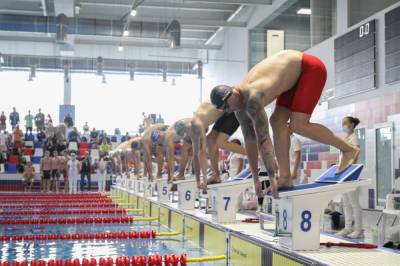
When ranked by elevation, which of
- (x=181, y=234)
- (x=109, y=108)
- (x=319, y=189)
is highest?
(x=109, y=108)

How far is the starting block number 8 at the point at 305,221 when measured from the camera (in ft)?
13.0

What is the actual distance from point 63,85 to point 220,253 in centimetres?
2517

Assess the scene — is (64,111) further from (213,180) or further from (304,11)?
(213,180)

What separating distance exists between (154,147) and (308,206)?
27.3 feet

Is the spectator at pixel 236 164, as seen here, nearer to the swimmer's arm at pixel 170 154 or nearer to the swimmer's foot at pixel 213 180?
the swimmer's arm at pixel 170 154

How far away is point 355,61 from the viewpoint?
1188 cm

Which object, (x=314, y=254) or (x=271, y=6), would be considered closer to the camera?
(x=314, y=254)

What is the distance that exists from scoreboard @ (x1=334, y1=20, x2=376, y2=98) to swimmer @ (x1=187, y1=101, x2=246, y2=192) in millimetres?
5161

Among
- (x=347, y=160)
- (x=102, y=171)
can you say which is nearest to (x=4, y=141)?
(x=102, y=171)

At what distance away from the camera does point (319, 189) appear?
3.97 meters

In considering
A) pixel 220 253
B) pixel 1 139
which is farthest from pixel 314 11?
pixel 1 139

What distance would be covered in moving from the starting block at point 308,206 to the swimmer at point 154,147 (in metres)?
6.78

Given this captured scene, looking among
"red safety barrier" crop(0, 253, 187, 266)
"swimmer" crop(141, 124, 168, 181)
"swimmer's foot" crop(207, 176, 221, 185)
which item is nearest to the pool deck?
"swimmer's foot" crop(207, 176, 221, 185)

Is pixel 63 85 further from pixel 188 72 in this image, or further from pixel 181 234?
pixel 181 234
